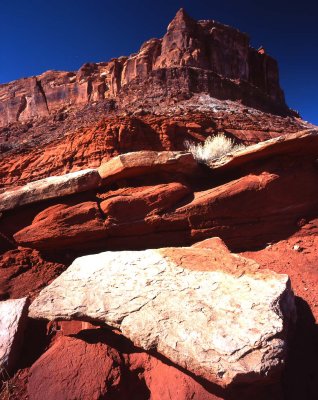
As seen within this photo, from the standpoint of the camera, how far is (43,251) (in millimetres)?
4551

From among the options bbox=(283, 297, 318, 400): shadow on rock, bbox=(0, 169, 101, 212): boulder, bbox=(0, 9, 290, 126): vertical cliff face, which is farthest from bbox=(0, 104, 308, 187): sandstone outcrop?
bbox=(0, 9, 290, 126): vertical cliff face

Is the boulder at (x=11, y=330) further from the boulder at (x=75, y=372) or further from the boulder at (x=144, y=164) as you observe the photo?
the boulder at (x=144, y=164)

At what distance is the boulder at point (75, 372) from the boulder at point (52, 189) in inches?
93.9

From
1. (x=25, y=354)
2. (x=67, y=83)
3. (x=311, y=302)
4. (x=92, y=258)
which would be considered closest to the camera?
(x=25, y=354)

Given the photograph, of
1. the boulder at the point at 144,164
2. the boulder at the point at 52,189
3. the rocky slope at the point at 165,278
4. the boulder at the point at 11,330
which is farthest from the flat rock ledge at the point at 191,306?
the boulder at the point at 144,164

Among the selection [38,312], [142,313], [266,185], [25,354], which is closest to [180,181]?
[266,185]

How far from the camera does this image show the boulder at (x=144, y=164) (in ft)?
14.6

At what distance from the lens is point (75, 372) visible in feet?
8.47

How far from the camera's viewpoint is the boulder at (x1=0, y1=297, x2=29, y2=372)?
274cm

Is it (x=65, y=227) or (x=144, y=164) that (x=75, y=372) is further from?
(x=144, y=164)

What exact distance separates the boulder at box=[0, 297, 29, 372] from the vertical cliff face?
26.2 m

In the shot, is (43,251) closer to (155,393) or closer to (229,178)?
(155,393)

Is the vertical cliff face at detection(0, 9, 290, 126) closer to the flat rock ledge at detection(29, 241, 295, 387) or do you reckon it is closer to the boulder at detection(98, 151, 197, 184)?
the boulder at detection(98, 151, 197, 184)

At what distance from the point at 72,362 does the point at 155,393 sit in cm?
90
